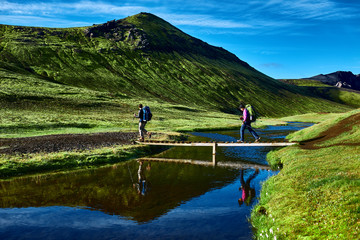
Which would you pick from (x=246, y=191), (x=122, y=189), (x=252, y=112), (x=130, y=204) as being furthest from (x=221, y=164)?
(x=130, y=204)

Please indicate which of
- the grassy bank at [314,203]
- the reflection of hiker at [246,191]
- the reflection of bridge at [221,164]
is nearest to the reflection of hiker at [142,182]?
the reflection of bridge at [221,164]

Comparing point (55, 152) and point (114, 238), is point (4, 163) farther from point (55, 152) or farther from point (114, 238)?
point (114, 238)

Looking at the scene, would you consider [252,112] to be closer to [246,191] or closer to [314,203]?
[246,191]

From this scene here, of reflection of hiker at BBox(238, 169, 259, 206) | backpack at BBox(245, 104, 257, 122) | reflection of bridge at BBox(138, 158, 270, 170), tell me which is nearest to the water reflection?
reflection of hiker at BBox(238, 169, 259, 206)

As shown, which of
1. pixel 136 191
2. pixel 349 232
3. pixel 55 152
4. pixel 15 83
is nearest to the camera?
pixel 349 232

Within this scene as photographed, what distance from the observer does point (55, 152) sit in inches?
1166

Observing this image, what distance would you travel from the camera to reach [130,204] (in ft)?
52.2

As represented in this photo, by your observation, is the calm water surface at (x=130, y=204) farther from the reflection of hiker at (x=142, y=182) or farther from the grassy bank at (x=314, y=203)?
the grassy bank at (x=314, y=203)

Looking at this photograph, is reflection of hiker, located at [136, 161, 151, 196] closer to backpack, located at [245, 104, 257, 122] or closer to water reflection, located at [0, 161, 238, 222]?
water reflection, located at [0, 161, 238, 222]

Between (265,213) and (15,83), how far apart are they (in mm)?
129158

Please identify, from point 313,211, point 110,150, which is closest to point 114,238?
point 313,211

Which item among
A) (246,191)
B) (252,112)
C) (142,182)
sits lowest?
(142,182)

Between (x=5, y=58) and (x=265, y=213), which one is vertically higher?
(x=5, y=58)

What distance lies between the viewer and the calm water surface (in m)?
12.6
